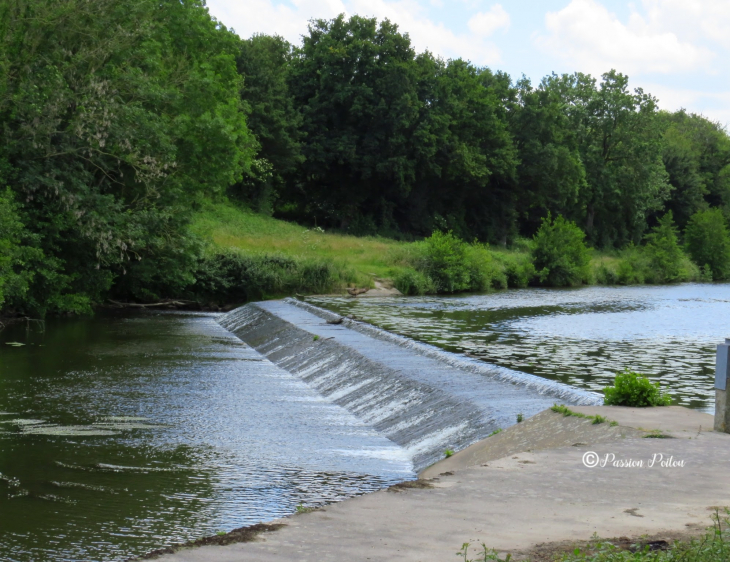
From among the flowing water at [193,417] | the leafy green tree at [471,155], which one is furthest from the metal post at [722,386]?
A: the leafy green tree at [471,155]

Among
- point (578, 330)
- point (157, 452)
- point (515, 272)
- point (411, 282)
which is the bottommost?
point (157, 452)

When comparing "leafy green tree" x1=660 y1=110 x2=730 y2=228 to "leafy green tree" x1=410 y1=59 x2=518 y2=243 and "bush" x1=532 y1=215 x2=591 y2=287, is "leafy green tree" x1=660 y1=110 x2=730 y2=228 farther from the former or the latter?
"bush" x1=532 y1=215 x2=591 y2=287

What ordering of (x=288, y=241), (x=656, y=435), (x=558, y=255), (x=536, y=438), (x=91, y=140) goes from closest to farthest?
(x=656, y=435) < (x=536, y=438) < (x=91, y=140) < (x=288, y=241) < (x=558, y=255)

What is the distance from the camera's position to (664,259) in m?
59.5

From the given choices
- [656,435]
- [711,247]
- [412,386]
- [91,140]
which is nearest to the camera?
[656,435]

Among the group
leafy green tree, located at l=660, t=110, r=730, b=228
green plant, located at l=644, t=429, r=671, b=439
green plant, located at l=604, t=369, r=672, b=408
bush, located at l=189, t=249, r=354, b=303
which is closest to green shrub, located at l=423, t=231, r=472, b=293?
bush, located at l=189, t=249, r=354, b=303

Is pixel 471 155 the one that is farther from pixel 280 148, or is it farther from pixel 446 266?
pixel 446 266

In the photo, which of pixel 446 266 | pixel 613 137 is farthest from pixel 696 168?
pixel 446 266

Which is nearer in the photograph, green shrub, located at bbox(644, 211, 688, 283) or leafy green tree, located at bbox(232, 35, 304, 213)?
leafy green tree, located at bbox(232, 35, 304, 213)

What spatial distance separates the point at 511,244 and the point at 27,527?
216 ft

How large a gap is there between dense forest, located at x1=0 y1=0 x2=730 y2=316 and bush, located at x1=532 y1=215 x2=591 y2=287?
45.6 inches

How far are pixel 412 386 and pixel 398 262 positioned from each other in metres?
29.7

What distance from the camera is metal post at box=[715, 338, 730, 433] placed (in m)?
9.22

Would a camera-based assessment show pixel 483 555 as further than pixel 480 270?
No
